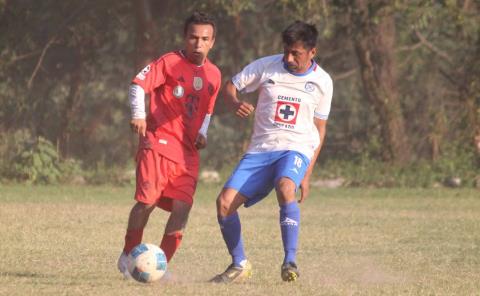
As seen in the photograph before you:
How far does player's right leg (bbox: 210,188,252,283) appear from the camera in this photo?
8.40 meters

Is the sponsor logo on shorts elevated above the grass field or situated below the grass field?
above

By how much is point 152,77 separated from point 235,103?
0.61 metres

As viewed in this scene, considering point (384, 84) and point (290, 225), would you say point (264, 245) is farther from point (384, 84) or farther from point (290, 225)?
point (384, 84)

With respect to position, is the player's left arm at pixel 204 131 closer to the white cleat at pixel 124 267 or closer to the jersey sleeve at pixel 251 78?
the jersey sleeve at pixel 251 78

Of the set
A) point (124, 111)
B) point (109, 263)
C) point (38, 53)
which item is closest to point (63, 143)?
point (38, 53)

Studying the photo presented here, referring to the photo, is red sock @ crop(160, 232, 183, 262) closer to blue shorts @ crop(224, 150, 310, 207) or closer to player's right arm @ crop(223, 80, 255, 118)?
blue shorts @ crop(224, 150, 310, 207)

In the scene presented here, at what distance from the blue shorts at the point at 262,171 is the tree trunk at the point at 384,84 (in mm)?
12239

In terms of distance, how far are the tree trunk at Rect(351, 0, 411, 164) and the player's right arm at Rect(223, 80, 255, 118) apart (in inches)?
477

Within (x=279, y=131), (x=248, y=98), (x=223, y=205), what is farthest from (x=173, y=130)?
Answer: (x=248, y=98)

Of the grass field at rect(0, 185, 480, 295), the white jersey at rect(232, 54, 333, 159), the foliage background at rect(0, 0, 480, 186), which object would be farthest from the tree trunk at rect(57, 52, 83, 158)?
the white jersey at rect(232, 54, 333, 159)

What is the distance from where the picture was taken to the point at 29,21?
20.9 m

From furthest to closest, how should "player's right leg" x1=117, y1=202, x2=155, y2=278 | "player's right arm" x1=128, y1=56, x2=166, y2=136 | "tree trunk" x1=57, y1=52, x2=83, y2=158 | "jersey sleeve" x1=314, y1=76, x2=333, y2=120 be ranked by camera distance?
"tree trunk" x1=57, y1=52, x2=83, y2=158 < "jersey sleeve" x1=314, y1=76, x2=333, y2=120 < "player's right leg" x1=117, y1=202, x2=155, y2=278 < "player's right arm" x1=128, y1=56, x2=166, y2=136

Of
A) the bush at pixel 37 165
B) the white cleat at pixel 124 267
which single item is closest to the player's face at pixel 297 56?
the white cleat at pixel 124 267

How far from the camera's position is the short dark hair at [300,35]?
27.5ft
